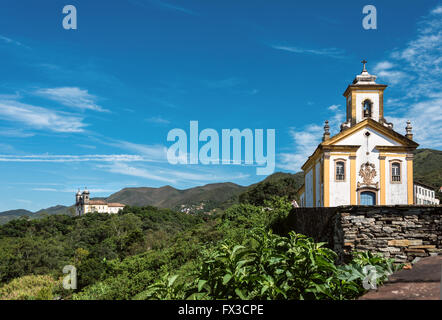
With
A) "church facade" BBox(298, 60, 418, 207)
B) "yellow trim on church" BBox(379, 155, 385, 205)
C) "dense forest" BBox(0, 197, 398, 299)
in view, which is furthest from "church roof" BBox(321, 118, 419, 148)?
"dense forest" BBox(0, 197, 398, 299)

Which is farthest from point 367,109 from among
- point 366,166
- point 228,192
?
point 228,192

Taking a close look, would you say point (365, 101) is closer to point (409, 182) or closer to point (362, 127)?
point (362, 127)

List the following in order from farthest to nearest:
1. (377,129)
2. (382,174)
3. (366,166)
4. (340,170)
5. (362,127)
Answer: (362,127) → (377,129) → (340,170) → (366,166) → (382,174)

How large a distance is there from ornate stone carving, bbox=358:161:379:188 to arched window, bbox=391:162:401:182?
50.9 inches

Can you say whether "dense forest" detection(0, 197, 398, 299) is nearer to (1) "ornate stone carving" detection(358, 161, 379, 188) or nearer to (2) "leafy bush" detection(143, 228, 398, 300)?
(2) "leafy bush" detection(143, 228, 398, 300)

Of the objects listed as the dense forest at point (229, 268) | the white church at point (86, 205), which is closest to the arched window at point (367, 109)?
the dense forest at point (229, 268)

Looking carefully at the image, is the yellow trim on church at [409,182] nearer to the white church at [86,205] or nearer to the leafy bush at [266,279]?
the leafy bush at [266,279]

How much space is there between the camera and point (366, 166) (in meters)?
24.3

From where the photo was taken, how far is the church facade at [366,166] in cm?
2397

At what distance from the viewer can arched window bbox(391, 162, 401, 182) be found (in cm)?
2422

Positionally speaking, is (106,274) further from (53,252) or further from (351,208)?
A: (53,252)

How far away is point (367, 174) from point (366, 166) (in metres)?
0.56
